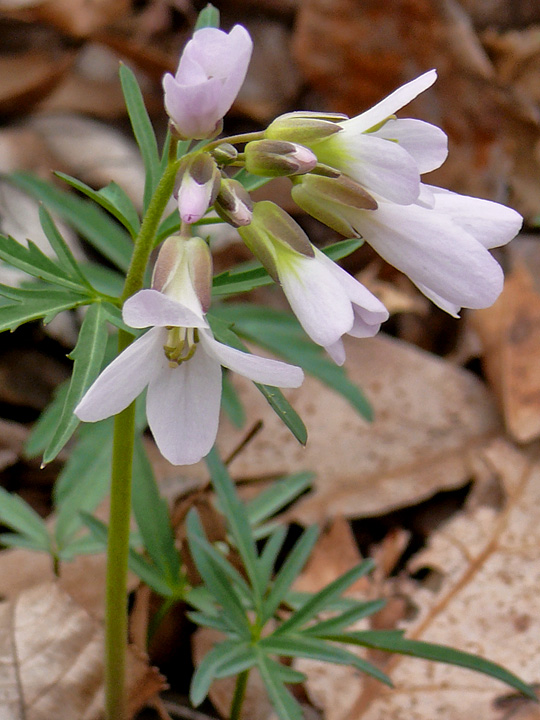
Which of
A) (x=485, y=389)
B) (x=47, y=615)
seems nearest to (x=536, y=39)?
(x=485, y=389)

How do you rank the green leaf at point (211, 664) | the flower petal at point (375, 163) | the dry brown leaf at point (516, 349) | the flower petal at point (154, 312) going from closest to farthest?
1. the flower petal at point (154, 312)
2. the flower petal at point (375, 163)
3. the green leaf at point (211, 664)
4. the dry brown leaf at point (516, 349)

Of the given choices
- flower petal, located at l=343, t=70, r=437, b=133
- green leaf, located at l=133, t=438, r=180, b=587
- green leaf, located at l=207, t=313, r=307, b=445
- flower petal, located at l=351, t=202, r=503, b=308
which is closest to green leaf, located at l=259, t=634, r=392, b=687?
green leaf, located at l=133, t=438, r=180, b=587

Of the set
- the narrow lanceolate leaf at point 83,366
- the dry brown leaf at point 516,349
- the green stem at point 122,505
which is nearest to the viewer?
the narrow lanceolate leaf at point 83,366

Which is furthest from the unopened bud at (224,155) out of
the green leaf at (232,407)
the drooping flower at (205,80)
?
the green leaf at (232,407)

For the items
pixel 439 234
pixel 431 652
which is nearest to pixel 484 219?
pixel 439 234

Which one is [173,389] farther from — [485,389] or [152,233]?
[485,389]

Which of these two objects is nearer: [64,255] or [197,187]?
[197,187]

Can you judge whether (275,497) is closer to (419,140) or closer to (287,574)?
(287,574)

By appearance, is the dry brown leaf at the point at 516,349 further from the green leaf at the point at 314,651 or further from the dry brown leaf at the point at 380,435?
the green leaf at the point at 314,651
